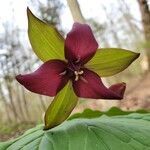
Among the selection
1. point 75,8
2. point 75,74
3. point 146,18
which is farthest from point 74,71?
point 146,18

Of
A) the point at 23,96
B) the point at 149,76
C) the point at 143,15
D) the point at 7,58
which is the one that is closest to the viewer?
the point at 143,15

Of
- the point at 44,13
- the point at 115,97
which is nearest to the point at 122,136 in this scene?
the point at 115,97

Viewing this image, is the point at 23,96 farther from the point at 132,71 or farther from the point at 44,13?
the point at 44,13

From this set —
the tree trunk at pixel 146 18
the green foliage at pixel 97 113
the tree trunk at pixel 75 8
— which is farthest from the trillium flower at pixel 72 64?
the tree trunk at pixel 146 18

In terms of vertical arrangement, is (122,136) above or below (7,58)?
above

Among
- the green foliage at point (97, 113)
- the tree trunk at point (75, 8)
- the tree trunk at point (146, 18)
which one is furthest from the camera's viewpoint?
the tree trunk at point (146, 18)

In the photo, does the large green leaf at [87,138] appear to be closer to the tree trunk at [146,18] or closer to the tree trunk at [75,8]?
the tree trunk at [75,8]

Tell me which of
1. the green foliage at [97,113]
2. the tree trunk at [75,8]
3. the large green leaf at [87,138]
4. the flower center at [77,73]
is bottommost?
the tree trunk at [75,8]

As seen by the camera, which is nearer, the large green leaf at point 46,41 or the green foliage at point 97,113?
the large green leaf at point 46,41
